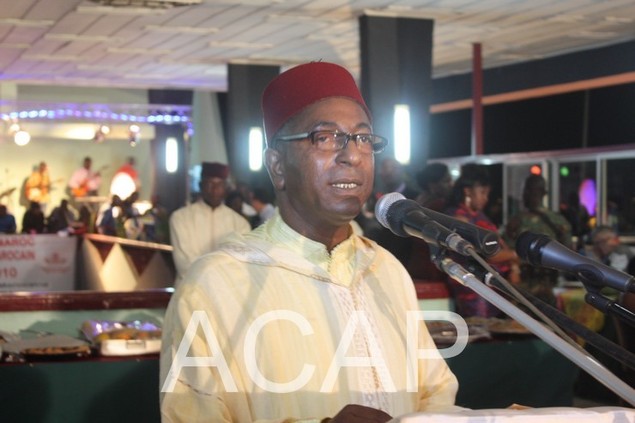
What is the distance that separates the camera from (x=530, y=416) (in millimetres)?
1424

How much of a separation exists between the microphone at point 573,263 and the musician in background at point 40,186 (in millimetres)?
20287

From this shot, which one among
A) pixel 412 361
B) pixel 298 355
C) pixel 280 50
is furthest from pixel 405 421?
pixel 280 50

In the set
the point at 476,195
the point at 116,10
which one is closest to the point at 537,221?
the point at 476,195

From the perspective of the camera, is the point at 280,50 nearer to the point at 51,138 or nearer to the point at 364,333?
the point at 51,138

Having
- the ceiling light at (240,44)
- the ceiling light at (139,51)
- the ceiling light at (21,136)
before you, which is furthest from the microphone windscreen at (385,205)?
the ceiling light at (21,136)

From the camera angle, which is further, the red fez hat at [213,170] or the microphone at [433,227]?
the red fez hat at [213,170]

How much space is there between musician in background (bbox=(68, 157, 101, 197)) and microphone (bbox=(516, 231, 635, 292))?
20904 millimetres

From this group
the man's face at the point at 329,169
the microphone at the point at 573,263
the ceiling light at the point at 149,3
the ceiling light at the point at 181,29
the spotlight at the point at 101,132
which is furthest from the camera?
the spotlight at the point at 101,132

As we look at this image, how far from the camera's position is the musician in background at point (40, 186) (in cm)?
2125

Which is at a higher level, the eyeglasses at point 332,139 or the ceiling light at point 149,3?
the ceiling light at point 149,3

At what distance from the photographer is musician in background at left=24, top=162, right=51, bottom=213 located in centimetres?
2125

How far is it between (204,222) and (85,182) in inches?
553

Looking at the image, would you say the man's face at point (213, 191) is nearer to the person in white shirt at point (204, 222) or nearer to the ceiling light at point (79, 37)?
the person in white shirt at point (204, 222)

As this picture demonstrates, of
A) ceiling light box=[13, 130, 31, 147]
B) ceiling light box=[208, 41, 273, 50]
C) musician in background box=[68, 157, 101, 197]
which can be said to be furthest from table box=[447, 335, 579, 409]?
musician in background box=[68, 157, 101, 197]
